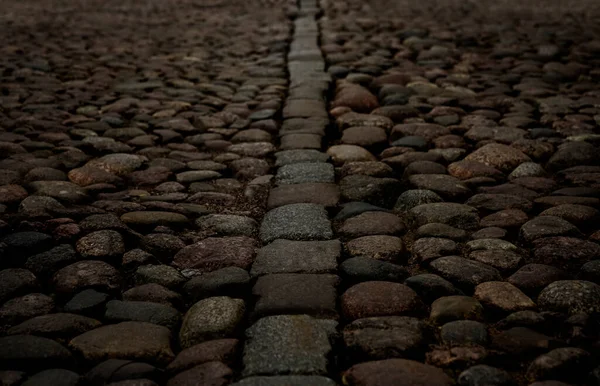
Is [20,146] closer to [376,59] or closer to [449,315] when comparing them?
[449,315]

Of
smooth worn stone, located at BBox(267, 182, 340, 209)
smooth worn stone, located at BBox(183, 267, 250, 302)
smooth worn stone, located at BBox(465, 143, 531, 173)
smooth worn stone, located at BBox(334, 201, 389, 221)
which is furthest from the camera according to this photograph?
smooth worn stone, located at BBox(465, 143, 531, 173)

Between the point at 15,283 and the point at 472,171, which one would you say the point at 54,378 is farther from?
the point at 472,171

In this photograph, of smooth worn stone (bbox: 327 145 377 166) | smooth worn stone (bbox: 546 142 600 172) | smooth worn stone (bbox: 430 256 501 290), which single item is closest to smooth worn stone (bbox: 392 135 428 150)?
smooth worn stone (bbox: 327 145 377 166)

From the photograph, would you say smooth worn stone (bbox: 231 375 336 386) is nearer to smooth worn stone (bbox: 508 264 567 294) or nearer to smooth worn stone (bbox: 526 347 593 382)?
smooth worn stone (bbox: 526 347 593 382)

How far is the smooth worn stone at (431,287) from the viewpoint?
1.74m

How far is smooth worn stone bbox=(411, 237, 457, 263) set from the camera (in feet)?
6.39

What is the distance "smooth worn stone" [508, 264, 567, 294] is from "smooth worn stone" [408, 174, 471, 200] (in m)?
0.65

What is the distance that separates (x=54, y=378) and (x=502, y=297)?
1.15m

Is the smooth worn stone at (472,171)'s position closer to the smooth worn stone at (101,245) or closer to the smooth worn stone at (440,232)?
the smooth worn stone at (440,232)

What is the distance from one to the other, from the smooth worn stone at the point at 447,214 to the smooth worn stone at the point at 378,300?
522 mm

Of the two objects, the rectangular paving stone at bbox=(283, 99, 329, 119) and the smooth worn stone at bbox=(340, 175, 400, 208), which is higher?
the smooth worn stone at bbox=(340, 175, 400, 208)

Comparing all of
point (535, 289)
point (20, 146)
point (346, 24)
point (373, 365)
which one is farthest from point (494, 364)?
point (346, 24)

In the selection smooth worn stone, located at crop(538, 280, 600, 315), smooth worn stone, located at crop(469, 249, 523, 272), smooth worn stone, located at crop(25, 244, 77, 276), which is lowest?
smooth worn stone, located at crop(469, 249, 523, 272)

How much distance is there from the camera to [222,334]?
62.4 inches
